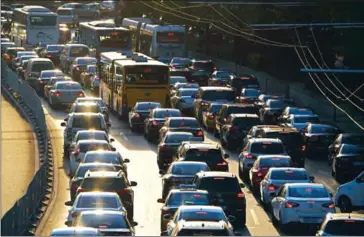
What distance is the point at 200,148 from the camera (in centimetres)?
4025

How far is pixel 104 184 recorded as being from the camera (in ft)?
112

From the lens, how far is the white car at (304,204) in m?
32.4

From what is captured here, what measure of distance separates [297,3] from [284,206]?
47.6 metres

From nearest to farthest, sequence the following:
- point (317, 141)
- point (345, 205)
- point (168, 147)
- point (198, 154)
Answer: point (345, 205) → point (198, 154) → point (168, 147) → point (317, 141)

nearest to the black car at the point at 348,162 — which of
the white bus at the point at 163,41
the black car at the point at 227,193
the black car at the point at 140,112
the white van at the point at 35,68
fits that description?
the black car at the point at 227,193

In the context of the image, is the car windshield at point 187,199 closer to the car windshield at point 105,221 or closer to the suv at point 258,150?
the car windshield at point 105,221

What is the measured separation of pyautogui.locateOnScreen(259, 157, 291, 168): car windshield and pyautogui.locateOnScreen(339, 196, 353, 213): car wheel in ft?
9.39

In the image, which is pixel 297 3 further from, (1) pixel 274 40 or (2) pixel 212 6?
(2) pixel 212 6

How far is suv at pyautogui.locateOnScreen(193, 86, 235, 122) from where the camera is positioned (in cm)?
5834

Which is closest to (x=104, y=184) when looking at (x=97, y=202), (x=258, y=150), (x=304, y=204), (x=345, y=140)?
(x=97, y=202)

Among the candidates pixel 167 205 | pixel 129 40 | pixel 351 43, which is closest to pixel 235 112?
pixel 351 43

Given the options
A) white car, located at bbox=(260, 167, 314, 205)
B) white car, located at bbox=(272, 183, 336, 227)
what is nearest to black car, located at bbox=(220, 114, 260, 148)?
white car, located at bbox=(260, 167, 314, 205)

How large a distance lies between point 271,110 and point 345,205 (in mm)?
22461

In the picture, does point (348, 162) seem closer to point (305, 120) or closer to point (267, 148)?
point (267, 148)
